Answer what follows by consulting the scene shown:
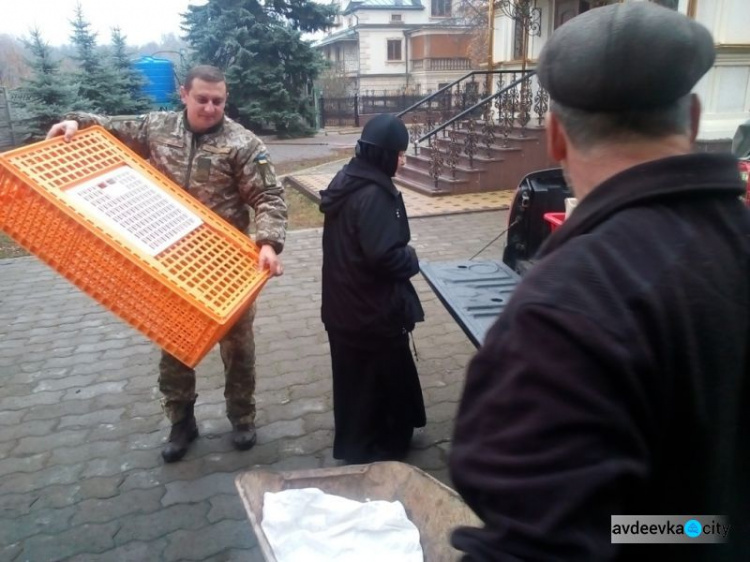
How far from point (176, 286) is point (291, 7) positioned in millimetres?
21681

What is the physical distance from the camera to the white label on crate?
231 centimetres

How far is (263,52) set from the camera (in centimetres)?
2089

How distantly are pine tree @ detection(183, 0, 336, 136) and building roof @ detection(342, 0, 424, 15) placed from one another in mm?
29180

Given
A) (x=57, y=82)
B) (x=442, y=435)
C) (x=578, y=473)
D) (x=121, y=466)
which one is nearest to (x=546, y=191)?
(x=442, y=435)

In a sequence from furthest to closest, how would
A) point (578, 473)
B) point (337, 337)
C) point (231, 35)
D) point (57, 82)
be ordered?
point (231, 35)
point (57, 82)
point (337, 337)
point (578, 473)

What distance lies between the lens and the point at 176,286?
2.24 metres

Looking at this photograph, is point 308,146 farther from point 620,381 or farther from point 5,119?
point 620,381

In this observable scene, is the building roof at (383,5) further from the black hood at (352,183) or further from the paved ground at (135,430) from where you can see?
the black hood at (352,183)

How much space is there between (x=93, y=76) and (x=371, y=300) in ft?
57.7

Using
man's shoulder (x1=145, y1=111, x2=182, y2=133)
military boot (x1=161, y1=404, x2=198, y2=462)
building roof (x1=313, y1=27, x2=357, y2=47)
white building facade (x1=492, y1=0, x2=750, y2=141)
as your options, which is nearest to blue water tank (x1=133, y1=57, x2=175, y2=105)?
white building facade (x1=492, y1=0, x2=750, y2=141)

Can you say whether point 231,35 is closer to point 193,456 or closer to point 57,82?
point 57,82

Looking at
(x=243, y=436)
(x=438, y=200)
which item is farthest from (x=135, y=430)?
(x=438, y=200)

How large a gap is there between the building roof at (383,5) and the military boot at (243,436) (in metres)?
49.8

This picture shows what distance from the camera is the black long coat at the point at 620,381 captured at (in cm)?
82
